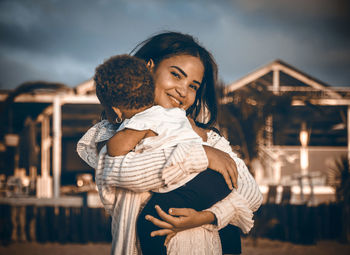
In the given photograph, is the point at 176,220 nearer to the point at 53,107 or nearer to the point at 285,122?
the point at 285,122

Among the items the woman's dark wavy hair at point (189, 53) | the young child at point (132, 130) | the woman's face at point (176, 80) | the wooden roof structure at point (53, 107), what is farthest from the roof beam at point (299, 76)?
the young child at point (132, 130)

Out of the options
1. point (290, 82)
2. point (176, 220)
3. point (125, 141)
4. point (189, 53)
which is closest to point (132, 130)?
point (125, 141)

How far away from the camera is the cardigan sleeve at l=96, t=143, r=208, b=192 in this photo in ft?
4.45

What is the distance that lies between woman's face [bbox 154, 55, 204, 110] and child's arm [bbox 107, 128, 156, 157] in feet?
1.24

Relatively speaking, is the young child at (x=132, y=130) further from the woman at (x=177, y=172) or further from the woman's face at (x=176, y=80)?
the woman's face at (x=176, y=80)

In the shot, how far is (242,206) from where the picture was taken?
1509 millimetres

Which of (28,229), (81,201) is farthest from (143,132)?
(81,201)

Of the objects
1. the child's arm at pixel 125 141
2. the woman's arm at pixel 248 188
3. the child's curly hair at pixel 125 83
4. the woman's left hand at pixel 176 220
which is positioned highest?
the child's curly hair at pixel 125 83

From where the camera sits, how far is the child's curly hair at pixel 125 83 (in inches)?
56.8

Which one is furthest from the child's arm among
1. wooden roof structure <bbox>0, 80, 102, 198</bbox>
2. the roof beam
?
the roof beam

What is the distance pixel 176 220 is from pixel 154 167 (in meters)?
0.22

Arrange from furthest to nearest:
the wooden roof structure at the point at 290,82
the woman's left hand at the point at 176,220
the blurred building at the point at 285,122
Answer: the wooden roof structure at the point at 290,82 → the blurred building at the point at 285,122 → the woman's left hand at the point at 176,220

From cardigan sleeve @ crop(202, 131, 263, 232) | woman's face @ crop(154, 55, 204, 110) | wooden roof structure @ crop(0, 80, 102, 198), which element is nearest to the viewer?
cardigan sleeve @ crop(202, 131, 263, 232)

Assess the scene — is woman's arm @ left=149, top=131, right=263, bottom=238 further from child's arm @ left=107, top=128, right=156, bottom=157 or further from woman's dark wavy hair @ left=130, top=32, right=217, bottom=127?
woman's dark wavy hair @ left=130, top=32, right=217, bottom=127
